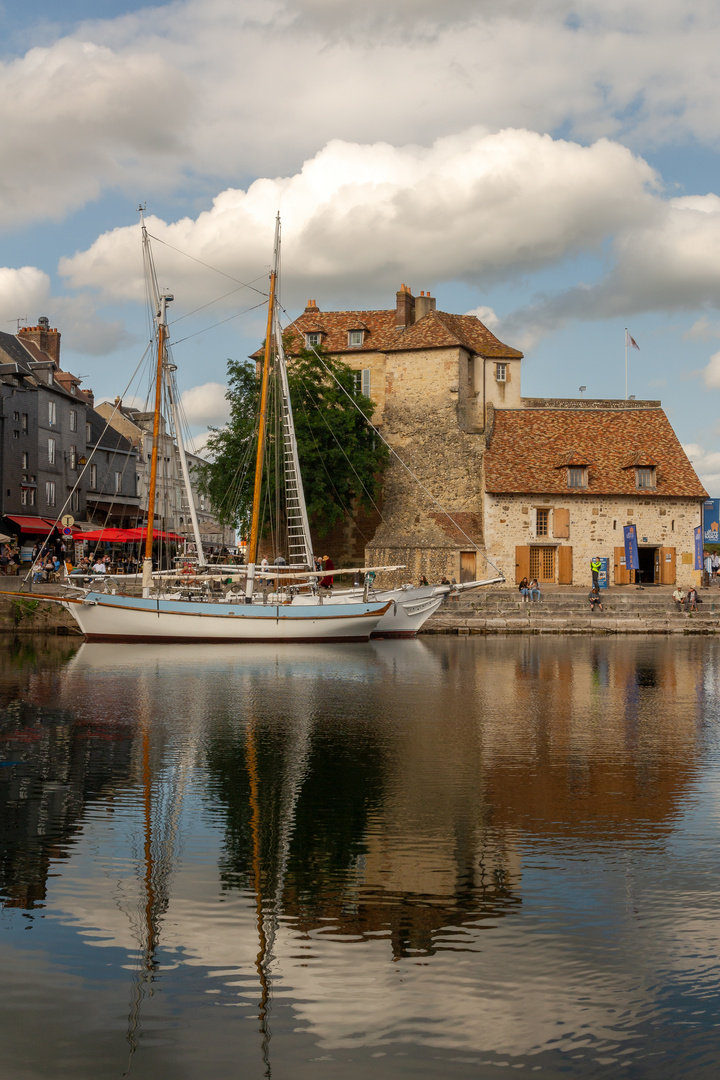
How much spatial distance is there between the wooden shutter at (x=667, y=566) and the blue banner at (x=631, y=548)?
2.08m

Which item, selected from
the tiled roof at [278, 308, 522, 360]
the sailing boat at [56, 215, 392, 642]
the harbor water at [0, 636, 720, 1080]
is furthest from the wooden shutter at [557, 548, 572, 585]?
the harbor water at [0, 636, 720, 1080]

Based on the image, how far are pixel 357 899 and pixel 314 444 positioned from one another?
149ft

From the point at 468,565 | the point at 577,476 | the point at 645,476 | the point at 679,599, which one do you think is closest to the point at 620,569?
the point at 645,476

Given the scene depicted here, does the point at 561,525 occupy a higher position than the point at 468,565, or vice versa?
the point at 561,525

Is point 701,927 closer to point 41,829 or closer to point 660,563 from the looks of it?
point 41,829

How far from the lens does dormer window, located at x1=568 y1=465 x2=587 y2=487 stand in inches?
2120

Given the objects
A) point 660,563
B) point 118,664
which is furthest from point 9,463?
point 660,563

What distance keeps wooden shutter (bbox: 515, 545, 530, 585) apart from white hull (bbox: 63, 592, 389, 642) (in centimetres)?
1711

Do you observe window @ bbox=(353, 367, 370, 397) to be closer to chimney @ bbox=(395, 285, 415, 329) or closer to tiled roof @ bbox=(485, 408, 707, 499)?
chimney @ bbox=(395, 285, 415, 329)

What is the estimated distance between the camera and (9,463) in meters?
58.0

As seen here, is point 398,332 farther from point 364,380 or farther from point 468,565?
point 468,565

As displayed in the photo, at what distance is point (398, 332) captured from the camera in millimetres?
61969

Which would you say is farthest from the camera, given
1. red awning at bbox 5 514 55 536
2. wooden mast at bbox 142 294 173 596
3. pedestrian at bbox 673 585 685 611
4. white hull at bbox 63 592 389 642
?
red awning at bbox 5 514 55 536

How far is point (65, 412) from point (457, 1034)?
64.1 meters
